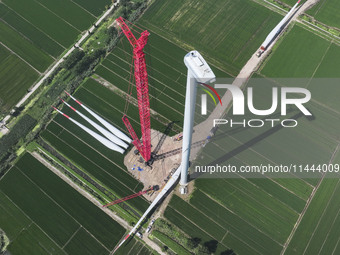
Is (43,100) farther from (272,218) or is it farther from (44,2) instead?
(272,218)

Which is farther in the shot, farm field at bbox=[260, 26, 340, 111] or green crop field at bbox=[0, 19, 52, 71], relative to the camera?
green crop field at bbox=[0, 19, 52, 71]

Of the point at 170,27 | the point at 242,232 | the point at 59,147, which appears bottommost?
the point at 59,147

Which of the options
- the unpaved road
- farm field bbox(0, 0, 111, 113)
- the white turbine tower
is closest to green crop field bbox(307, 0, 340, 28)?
farm field bbox(0, 0, 111, 113)

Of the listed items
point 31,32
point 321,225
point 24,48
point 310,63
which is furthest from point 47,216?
point 310,63

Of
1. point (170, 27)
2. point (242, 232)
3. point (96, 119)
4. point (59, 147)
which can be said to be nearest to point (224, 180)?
point (242, 232)

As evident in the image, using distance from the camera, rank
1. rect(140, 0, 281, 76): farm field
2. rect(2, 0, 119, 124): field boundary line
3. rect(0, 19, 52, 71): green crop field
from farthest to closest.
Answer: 1. rect(0, 19, 52, 71): green crop field
2. rect(140, 0, 281, 76): farm field
3. rect(2, 0, 119, 124): field boundary line

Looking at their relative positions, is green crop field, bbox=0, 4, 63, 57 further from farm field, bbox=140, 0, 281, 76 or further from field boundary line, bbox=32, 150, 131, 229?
field boundary line, bbox=32, 150, 131, 229
